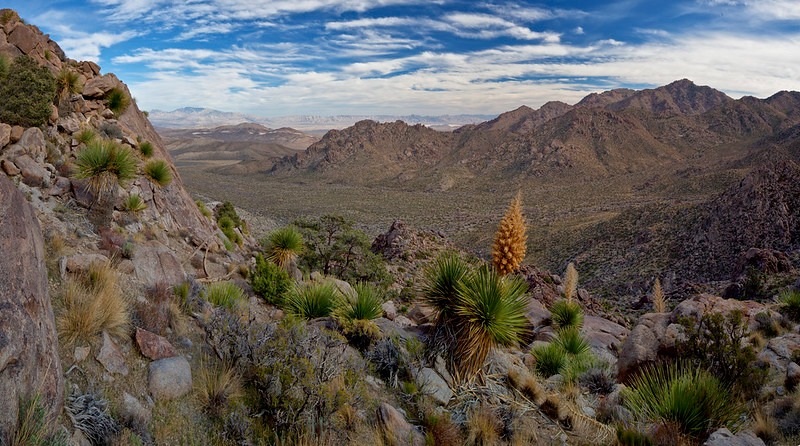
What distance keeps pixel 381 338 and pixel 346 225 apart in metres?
13.1

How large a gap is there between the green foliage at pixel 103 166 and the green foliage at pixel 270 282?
10.7ft

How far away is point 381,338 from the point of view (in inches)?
267

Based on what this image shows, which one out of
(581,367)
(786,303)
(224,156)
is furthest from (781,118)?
(224,156)

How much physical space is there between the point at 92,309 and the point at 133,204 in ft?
19.9

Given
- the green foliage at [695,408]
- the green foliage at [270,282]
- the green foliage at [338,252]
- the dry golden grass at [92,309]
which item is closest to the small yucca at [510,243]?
the green foliage at [695,408]

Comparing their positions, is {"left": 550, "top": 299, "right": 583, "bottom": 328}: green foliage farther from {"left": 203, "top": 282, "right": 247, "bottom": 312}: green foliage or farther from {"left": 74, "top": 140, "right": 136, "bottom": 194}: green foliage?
{"left": 74, "top": 140, "right": 136, "bottom": 194}: green foliage

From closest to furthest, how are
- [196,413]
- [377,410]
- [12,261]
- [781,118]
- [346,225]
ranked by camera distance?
[12,261] < [196,413] < [377,410] < [346,225] < [781,118]

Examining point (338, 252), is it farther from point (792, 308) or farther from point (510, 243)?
point (792, 308)

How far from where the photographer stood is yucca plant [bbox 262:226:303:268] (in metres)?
11.7

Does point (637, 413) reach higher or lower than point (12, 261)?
lower

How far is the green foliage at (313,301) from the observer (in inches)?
300

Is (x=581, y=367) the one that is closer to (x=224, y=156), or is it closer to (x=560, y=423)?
(x=560, y=423)

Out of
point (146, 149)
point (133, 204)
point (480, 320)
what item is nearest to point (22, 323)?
point (480, 320)

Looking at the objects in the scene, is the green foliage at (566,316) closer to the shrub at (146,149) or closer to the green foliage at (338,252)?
the green foliage at (338,252)
